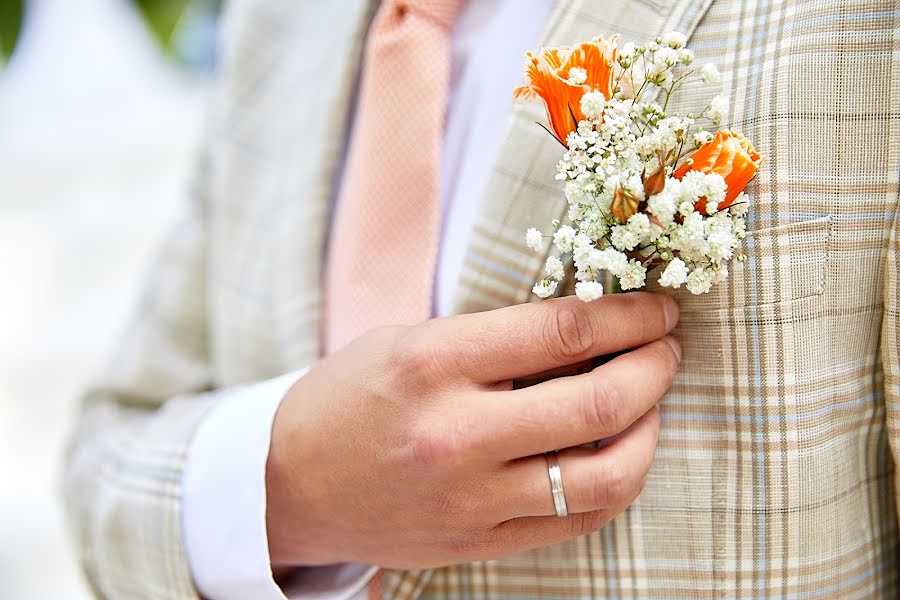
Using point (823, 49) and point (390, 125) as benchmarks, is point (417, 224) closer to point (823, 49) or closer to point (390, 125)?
point (390, 125)

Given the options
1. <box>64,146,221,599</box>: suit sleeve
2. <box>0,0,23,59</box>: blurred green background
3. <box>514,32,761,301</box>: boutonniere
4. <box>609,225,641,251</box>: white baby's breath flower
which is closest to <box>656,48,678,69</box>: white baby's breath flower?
<box>514,32,761,301</box>: boutonniere

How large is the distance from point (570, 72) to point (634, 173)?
72mm

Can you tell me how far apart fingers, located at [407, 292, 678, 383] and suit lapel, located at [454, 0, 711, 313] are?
67 millimetres

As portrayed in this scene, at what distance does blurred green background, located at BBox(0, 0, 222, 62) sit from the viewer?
1.41 metres

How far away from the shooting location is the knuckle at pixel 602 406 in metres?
0.49

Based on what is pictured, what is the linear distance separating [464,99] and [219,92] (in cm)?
44

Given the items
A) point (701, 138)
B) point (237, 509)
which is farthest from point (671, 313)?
point (237, 509)

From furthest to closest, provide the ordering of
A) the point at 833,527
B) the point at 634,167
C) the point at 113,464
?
1. the point at 113,464
2. the point at 833,527
3. the point at 634,167

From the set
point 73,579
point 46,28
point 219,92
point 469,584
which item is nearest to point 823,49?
point 469,584

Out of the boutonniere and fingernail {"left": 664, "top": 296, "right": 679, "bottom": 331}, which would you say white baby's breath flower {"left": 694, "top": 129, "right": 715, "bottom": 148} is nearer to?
the boutonniere

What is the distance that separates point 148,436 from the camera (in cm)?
83

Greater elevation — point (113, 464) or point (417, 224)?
point (417, 224)

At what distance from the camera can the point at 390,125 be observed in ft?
2.41

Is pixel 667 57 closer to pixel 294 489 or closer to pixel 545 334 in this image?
pixel 545 334
